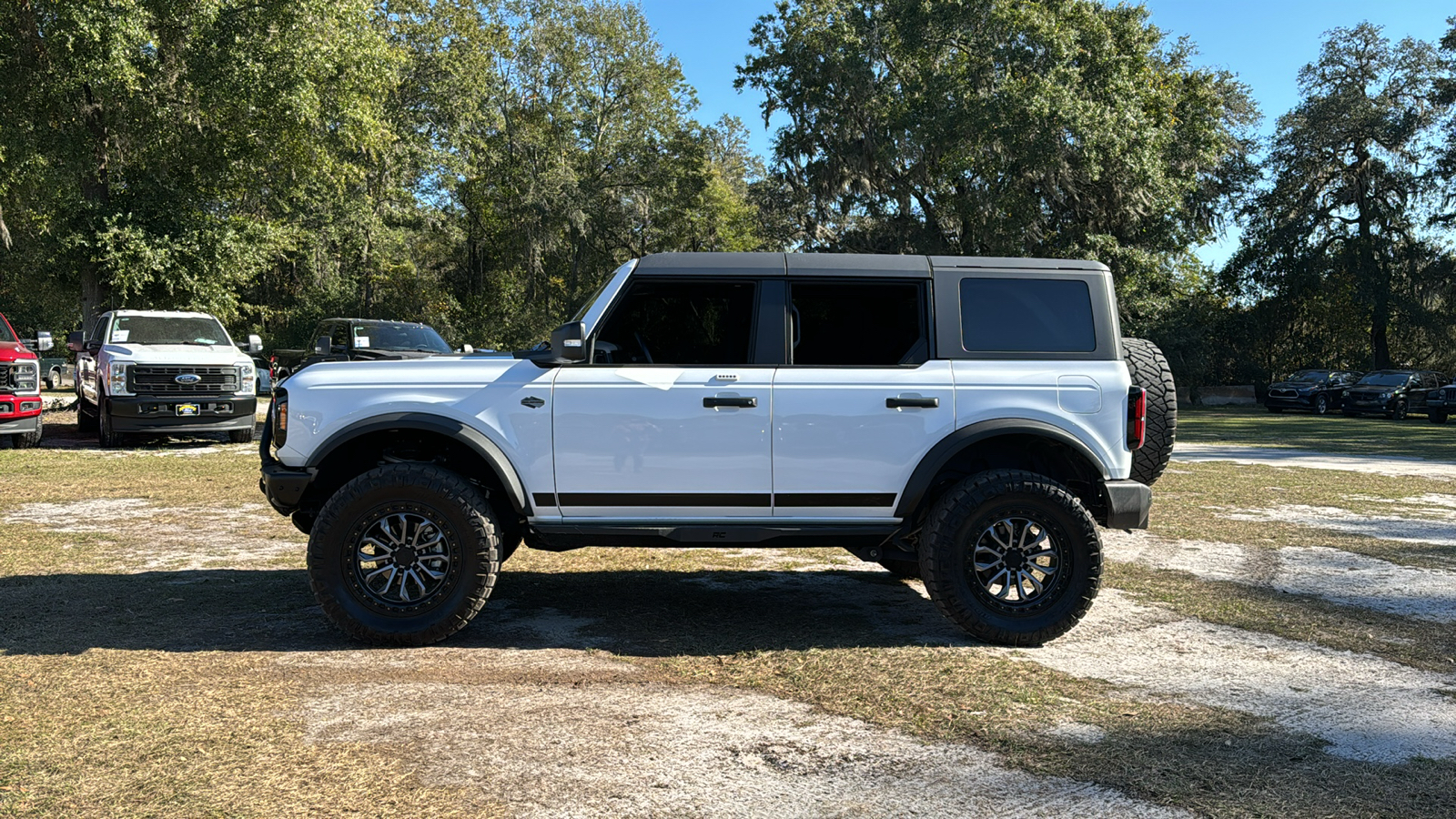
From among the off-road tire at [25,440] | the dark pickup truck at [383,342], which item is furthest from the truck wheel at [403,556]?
the dark pickup truck at [383,342]

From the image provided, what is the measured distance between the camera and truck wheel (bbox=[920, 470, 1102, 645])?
5.55 m

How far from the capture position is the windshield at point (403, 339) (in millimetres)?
19328

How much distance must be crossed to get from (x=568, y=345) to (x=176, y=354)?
40.8 ft

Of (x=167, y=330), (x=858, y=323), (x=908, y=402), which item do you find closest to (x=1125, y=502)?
(x=908, y=402)

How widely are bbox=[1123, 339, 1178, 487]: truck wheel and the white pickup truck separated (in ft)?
45.1

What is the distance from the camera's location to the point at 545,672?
5031mm

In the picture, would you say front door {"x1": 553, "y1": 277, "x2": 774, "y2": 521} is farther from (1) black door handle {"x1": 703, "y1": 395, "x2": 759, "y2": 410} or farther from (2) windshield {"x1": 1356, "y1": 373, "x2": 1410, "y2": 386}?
(2) windshield {"x1": 1356, "y1": 373, "x2": 1410, "y2": 386}

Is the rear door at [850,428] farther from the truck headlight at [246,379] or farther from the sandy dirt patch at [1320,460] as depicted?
the truck headlight at [246,379]

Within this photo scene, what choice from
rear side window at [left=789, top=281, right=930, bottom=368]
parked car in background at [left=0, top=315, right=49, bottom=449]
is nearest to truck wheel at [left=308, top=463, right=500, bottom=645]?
rear side window at [left=789, top=281, right=930, bottom=368]

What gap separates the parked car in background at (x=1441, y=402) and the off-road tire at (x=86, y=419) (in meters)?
32.1

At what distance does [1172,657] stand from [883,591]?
79.2 inches

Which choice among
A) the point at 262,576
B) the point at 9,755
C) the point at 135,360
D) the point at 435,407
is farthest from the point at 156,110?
the point at 9,755

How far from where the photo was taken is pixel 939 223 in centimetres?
3378

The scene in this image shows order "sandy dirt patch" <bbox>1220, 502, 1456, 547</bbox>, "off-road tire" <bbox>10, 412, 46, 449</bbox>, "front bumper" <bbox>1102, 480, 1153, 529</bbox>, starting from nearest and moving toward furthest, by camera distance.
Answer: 1. "front bumper" <bbox>1102, 480, 1153, 529</bbox>
2. "sandy dirt patch" <bbox>1220, 502, 1456, 547</bbox>
3. "off-road tire" <bbox>10, 412, 46, 449</bbox>
